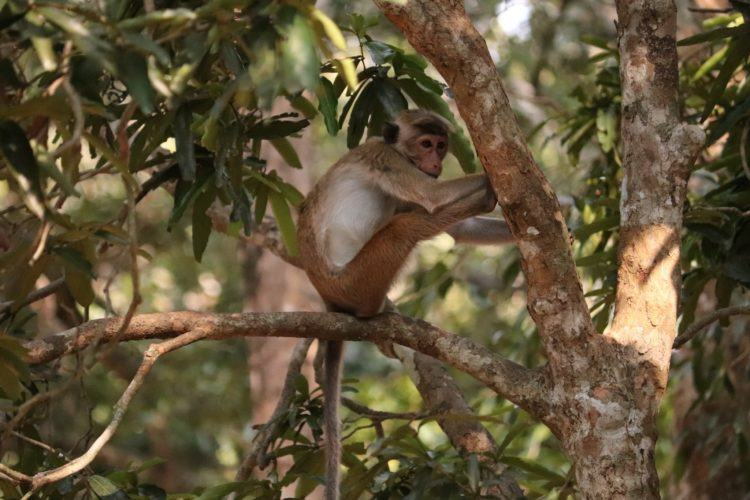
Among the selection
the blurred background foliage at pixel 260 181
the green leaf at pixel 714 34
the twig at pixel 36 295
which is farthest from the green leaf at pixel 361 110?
the twig at pixel 36 295

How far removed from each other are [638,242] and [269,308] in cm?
623

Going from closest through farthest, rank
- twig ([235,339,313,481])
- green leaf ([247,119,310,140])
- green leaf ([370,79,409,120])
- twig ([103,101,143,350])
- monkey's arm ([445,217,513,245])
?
twig ([103,101,143,350]), green leaf ([247,119,310,140]), green leaf ([370,79,409,120]), twig ([235,339,313,481]), monkey's arm ([445,217,513,245])

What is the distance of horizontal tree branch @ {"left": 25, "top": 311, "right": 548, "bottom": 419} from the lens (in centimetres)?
364

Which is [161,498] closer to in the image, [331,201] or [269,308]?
[331,201]

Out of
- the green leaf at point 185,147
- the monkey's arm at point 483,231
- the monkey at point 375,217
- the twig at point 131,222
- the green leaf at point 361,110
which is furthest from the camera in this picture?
the monkey's arm at point 483,231

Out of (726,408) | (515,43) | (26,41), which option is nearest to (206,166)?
(26,41)

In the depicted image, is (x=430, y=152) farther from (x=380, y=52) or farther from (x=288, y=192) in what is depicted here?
(x=288, y=192)

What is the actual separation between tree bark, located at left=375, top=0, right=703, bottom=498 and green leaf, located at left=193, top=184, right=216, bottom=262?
105 centimetres

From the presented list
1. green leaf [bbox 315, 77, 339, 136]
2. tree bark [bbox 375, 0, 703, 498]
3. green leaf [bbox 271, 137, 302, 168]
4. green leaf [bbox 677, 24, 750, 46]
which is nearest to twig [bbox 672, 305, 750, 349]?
tree bark [bbox 375, 0, 703, 498]

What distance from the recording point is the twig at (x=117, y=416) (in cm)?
324

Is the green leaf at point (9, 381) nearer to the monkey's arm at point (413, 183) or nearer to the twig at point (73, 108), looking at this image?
the twig at point (73, 108)

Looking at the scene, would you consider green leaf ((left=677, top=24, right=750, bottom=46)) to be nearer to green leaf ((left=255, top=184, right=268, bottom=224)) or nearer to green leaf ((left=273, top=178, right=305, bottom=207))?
green leaf ((left=273, top=178, right=305, bottom=207))

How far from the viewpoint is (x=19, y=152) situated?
2.60 meters

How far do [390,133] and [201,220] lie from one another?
1605 millimetres
